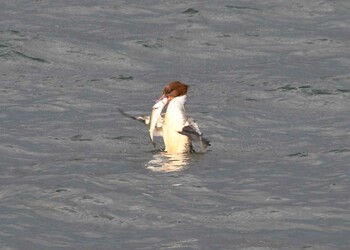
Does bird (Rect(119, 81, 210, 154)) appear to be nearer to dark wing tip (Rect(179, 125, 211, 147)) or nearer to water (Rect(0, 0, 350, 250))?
dark wing tip (Rect(179, 125, 211, 147))

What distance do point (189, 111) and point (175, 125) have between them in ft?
10.1

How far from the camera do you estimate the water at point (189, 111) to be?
1565cm

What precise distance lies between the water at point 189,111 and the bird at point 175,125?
9.1 inches

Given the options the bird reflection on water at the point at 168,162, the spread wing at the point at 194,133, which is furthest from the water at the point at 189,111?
the spread wing at the point at 194,133

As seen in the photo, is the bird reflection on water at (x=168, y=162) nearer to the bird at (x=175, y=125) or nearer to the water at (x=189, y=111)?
the water at (x=189, y=111)

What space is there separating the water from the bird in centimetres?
23

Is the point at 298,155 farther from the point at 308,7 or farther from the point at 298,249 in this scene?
the point at 308,7

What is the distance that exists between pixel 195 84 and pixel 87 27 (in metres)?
4.17

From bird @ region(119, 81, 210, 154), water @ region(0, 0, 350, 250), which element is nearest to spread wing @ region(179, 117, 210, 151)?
bird @ region(119, 81, 210, 154)

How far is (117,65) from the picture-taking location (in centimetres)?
2495

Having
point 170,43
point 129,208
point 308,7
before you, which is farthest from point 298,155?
point 308,7

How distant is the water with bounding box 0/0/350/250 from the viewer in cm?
1565

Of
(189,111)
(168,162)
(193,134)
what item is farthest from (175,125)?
(189,111)

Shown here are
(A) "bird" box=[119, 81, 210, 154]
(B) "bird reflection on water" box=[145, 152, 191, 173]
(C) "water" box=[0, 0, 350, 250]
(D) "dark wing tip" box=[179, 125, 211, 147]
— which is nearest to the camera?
(C) "water" box=[0, 0, 350, 250]
